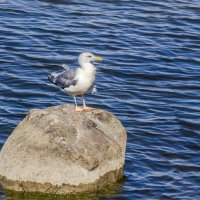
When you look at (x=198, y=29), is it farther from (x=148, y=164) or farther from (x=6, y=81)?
(x=148, y=164)

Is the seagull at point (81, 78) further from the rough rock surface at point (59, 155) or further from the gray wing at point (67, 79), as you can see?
the rough rock surface at point (59, 155)

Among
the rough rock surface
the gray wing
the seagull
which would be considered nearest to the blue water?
the rough rock surface

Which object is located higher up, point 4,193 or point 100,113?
point 100,113

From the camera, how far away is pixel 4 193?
1306cm

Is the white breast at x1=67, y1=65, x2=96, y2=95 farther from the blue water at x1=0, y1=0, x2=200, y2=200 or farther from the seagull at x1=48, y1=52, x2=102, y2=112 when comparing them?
the blue water at x1=0, y1=0, x2=200, y2=200

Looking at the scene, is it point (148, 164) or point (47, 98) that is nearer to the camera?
point (148, 164)

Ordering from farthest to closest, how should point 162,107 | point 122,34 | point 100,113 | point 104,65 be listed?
point 122,34
point 104,65
point 162,107
point 100,113

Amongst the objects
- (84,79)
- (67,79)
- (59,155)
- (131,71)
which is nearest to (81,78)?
(84,79)

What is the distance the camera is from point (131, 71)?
20.2 m

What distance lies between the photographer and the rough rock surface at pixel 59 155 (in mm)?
12805

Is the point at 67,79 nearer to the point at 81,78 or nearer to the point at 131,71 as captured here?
the point at 81,78

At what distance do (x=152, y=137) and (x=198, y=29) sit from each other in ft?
28.1

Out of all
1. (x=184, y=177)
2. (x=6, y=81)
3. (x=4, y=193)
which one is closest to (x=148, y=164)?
(x=184, y=177)

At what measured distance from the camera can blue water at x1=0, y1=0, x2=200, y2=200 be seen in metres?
14.8
